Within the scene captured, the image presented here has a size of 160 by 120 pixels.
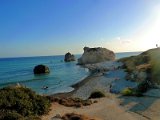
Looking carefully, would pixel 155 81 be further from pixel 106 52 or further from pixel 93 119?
pixel 106 52

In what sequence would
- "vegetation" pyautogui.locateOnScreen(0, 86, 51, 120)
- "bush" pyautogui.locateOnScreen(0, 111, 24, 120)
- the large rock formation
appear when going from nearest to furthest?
"bush" pyautogui.locateOnScreen(0, 111, 24, 120) < "vegetation" pyautogui.locateOnScreen(0, 86, 51, 120) < the large rock formation

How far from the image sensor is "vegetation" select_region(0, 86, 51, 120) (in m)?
19.4

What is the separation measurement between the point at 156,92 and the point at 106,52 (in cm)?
11531

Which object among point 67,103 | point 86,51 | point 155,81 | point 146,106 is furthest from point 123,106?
point 86,51

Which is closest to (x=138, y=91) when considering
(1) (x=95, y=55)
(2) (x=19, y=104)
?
(2) (x=19, y=104)

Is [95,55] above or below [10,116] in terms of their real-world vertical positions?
above

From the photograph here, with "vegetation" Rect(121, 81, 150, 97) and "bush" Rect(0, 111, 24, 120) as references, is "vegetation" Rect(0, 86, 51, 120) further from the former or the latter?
"vegetation" Rect(121, 81, 150, 97)

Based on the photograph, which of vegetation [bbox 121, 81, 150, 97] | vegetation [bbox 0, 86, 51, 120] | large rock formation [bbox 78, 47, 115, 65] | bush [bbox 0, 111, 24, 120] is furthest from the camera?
large rock formation [bbox 78, 47, 115, 65]

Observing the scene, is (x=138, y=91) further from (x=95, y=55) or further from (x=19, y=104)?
(x=95, y=55)

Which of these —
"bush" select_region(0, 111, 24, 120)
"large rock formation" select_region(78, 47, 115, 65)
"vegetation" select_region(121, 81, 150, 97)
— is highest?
"large rock formation" select_region(78, 47, 115, 65)

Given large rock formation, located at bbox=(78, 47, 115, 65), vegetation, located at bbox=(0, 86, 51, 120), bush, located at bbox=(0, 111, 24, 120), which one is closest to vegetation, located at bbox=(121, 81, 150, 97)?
vegetation, located at bbox=(0, 86, 51, 120)

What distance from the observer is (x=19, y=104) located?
2120 centimetres

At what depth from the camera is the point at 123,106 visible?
25047mm

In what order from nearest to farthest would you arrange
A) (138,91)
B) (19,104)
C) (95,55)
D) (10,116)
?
(10,116) → (19,104) → (138,91) → (95,55)
